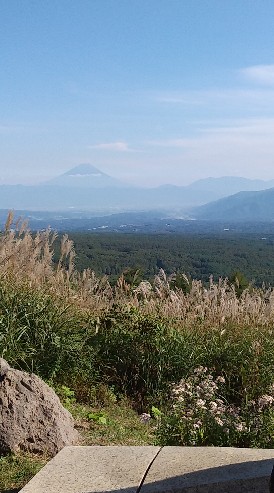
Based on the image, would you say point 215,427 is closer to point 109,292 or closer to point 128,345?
point 128,345

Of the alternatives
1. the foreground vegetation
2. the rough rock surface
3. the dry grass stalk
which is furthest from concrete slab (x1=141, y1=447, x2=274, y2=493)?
the dry grass stalk

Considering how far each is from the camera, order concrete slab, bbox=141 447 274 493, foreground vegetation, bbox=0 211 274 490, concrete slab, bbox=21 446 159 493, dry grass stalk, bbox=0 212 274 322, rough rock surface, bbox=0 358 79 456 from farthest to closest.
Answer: dry grass stalk, bbox=0 212 274 322
foreground vegetation, bbox=0 211 274 490
rough rock surface, bbox=0 358 79 456
concrete slab, bbox=21 446 159 493
concrete slab, bbox=141 447 274 493

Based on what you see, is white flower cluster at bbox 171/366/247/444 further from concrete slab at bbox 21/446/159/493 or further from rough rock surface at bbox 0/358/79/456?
rough rock surface at bbox 0/358/79/456

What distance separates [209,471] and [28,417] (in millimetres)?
1526

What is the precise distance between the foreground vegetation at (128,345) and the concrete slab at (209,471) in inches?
31.7

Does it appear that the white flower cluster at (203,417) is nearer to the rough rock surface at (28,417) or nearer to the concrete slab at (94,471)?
the concrete slab at (94,471)

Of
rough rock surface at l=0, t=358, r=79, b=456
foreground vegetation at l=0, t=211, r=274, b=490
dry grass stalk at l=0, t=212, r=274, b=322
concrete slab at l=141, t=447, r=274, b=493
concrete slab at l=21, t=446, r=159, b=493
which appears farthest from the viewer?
dry grass stalk at l=0, t=212, r=274, b=322

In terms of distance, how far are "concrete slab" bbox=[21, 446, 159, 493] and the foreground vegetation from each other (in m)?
0.75

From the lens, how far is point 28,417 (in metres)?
4.43

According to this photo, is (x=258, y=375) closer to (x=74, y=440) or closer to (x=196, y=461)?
(x=74, y=440)

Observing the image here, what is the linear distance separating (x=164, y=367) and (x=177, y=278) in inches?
102

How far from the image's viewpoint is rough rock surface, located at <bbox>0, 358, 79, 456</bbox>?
4379 millimetres

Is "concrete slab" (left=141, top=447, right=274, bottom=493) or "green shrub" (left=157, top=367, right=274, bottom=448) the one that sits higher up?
"concrete slab" (left=141, top=447, right=274, bottom=493)

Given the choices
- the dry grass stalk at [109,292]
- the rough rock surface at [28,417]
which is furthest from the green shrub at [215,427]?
the dry grass stalk at [109,292]
